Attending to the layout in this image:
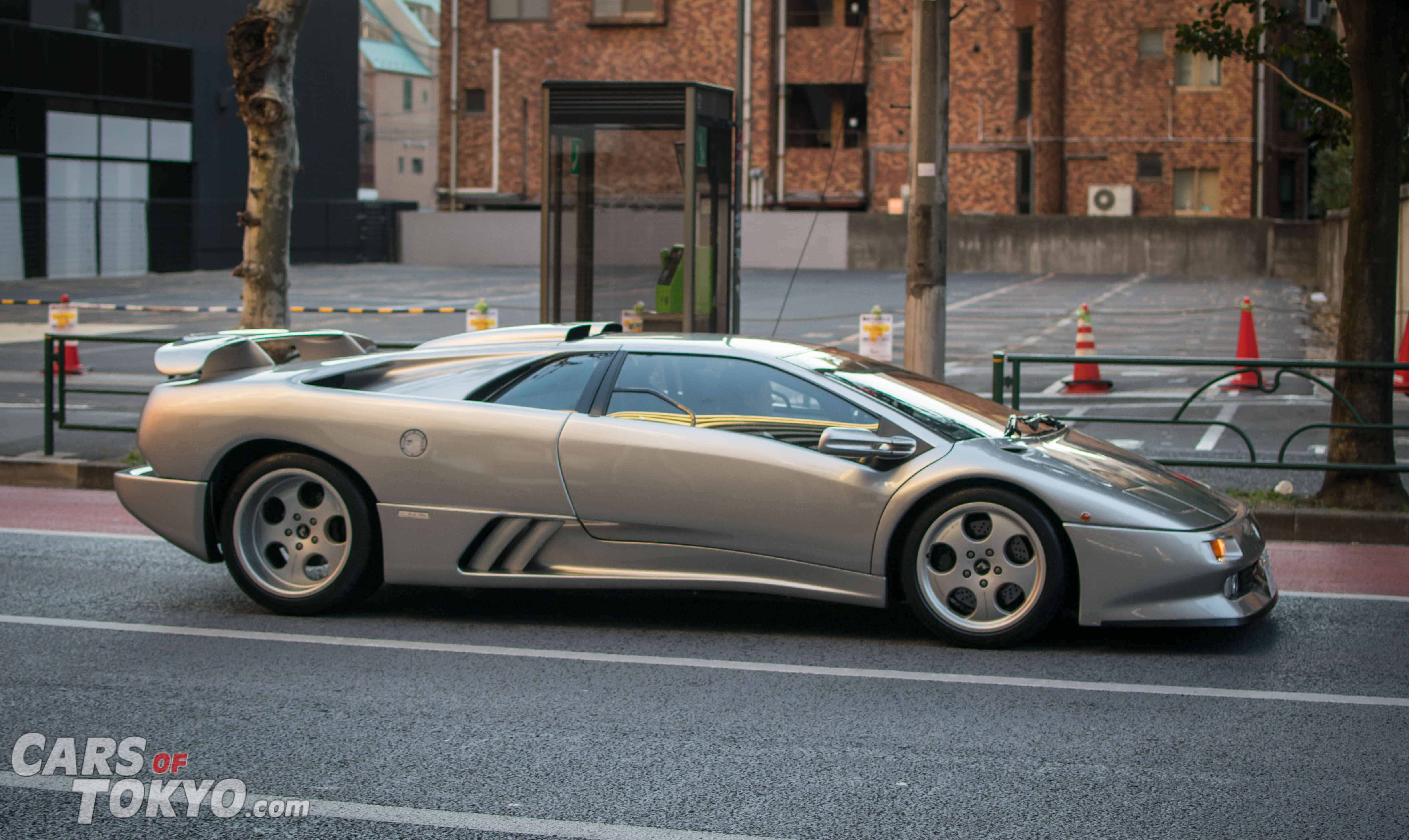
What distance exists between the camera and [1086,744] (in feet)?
14.6

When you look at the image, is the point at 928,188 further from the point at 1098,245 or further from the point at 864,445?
the point at 1098,245

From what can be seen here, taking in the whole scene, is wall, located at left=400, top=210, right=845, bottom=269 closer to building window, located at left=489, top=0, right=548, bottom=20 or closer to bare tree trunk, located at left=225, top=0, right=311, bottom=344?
building window, located at left=489, top=0, right=548, bottom=20

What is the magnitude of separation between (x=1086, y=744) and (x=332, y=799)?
2348 millimetres

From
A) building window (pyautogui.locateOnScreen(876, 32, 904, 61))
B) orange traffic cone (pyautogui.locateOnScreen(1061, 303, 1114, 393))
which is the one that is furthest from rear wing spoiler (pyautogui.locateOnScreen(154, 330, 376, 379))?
building window (pyautogui.locateOnScreen(876, 32, 904, 61))

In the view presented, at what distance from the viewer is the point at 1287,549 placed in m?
7.80

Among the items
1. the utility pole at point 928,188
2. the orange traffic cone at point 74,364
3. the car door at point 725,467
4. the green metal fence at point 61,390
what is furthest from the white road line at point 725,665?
the orange traffic cone at point 74,364

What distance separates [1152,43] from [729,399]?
140ft

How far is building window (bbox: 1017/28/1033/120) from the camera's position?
146ft

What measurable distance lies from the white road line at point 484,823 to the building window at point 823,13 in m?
44.1

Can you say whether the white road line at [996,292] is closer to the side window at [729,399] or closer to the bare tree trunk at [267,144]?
the bare tree trunk at [267,144]

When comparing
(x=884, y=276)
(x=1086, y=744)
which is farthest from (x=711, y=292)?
(x=884, y=276)

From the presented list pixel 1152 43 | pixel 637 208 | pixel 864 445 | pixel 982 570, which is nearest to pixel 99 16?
pixel 637 208

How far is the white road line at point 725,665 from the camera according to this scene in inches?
195

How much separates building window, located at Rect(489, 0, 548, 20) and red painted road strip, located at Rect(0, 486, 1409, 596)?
38567 mm
